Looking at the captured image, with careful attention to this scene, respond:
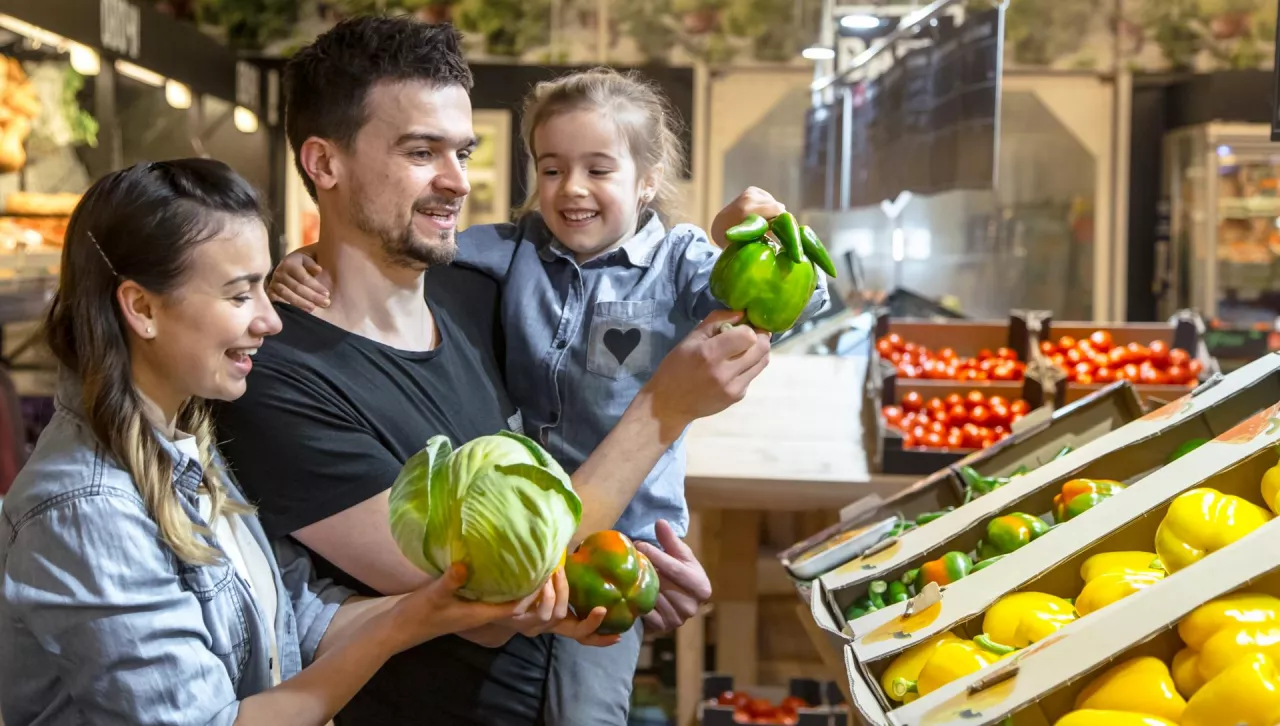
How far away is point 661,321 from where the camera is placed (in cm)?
211

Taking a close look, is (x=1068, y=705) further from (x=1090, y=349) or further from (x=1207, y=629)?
(x=1090, y=349)

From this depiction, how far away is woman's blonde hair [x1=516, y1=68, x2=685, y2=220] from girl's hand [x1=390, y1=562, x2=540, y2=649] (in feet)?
3.28

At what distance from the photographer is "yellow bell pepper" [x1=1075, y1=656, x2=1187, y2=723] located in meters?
1.20

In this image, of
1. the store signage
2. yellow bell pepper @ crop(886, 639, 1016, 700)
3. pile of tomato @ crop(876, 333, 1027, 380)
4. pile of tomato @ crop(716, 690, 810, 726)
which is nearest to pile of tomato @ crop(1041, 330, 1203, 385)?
pile of tomato @ crop(876, 333, 1027, 380)

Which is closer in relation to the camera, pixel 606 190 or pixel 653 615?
pixel 653 615

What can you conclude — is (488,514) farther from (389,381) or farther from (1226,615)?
(1226,615)

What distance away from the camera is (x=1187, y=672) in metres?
1.23

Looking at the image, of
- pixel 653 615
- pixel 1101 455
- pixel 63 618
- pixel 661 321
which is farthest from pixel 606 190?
pixel 63 618

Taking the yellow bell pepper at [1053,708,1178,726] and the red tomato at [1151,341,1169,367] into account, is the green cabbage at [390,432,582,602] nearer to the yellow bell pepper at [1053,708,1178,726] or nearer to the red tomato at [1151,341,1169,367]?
the yellow bell pepper at [1053,708,1178,726]

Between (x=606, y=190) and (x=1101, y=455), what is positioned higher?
(x=606, y=190)

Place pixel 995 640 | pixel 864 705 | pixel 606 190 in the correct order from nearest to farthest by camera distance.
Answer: pixel 864 705
pixel 995 640
pixel 606 190

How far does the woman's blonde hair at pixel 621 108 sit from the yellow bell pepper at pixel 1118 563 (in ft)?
3.38

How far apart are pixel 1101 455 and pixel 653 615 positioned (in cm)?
76

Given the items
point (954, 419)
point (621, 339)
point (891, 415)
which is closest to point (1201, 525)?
point (621, 339)
